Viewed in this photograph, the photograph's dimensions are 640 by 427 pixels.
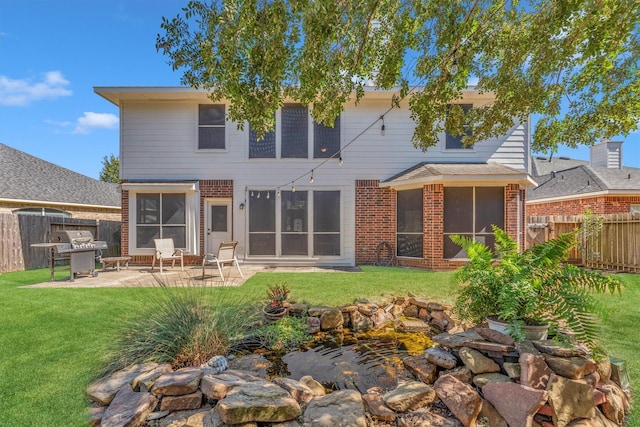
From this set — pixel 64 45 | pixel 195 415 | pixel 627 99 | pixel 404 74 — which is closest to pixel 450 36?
pixel 404 74

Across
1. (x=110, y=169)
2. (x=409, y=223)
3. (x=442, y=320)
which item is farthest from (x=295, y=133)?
(x=110, y=169)

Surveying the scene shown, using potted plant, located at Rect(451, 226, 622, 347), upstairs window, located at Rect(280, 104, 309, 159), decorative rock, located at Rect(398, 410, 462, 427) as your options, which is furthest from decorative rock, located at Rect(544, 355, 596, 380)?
upstairs window, located at Rect(280, 104, 309, 159)

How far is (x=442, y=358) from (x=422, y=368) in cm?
22

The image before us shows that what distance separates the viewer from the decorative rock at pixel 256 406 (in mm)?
2176

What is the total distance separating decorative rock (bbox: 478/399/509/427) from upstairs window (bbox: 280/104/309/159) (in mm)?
8245

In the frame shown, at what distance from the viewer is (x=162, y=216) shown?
9500 millimetres

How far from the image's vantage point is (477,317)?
3.17 meters

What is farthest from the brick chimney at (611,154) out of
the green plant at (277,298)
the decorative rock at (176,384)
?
the decorative rock at (176,384)

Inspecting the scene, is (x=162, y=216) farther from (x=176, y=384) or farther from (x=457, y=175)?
(x=457, y=175)

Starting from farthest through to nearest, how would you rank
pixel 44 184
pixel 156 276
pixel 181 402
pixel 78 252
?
pixel 44 184
pixel 156 276
pixel 78 252
pixel 181 402

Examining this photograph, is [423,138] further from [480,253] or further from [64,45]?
[64,45]

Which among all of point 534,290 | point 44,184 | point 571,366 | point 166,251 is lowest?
point 571,366

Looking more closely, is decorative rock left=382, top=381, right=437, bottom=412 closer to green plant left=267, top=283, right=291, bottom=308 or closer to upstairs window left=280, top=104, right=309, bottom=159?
green plant left=267, top=283, right=291, bottom=308

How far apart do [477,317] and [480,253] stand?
0.65 metres
